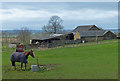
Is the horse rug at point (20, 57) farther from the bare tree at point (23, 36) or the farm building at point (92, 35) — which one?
the farm building at point (92, 35)

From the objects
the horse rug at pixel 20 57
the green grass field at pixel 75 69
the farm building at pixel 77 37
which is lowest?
the green grass field at pixel 75 69

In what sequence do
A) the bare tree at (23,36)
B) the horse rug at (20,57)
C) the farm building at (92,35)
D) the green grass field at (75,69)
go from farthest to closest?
the farm building at (92,35) → the bare tree at (23,36) → the horse rug at (20,57) → the green grass field at (75,69)

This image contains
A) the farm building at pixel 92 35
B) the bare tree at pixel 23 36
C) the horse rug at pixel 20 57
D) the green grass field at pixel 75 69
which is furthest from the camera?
the farm building at pixel 92 35

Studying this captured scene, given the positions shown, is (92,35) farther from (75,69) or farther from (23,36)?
(75,69)

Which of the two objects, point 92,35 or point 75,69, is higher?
point 92,35

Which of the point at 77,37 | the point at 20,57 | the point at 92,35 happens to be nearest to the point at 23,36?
the point at 77,37

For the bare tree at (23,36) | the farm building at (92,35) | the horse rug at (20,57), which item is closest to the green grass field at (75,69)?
the horse rug at (20,57)

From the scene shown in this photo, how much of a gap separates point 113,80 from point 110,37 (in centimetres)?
5394

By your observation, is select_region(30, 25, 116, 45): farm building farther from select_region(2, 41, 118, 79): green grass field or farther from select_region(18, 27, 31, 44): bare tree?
select_region(2, 41, 118, 79): green grass field

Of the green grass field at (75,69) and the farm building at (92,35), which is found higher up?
the farm building at (92,35)

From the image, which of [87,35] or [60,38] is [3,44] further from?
[87,35]

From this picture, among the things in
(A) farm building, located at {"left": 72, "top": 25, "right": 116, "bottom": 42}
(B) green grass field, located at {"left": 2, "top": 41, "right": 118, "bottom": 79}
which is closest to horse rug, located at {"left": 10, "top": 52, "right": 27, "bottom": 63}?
(B) green grass field, located at {"left": 2, "top": 41, "right": 118, "bottom": 79}

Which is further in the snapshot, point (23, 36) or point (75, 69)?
point (23, 36)

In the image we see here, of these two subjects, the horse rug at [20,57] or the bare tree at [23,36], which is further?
the bare tree at [23,36]
